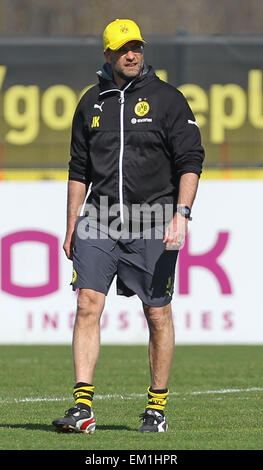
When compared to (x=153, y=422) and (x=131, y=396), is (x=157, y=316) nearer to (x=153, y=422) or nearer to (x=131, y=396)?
(x=153, y=422)

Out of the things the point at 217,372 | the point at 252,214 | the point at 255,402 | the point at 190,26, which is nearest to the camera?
the point at 255,402

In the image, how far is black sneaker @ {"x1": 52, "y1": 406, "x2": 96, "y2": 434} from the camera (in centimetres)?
802

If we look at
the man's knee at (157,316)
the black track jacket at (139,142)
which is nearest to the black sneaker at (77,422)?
the man's knee at (157,316)

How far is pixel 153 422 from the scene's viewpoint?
828 centimetres

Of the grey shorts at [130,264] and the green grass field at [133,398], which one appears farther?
the grey shorts at [130,264]

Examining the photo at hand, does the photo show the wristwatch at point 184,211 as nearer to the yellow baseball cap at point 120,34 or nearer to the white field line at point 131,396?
the yellow baseball cap at point 120,34

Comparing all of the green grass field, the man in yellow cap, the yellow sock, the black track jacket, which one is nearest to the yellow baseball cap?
the man in yellow cap

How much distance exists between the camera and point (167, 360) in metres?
8.49

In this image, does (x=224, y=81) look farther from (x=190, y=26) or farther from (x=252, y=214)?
(x=190, y=26)

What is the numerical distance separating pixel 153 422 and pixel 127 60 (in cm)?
206

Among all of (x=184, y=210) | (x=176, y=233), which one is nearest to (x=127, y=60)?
(x=184, y=210)

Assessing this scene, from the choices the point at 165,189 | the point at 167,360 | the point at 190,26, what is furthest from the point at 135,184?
the point at 190,26

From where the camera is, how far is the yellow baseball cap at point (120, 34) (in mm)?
8305

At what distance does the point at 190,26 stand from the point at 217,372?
27.9m
